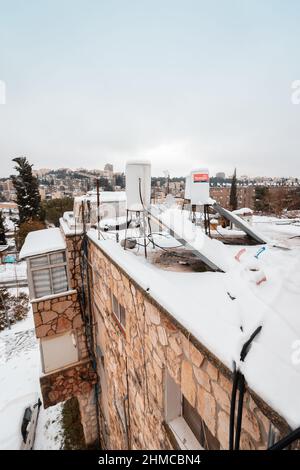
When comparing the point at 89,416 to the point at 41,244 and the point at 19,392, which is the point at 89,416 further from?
the point at 41,244

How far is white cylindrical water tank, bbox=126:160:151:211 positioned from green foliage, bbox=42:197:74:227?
31.7 m

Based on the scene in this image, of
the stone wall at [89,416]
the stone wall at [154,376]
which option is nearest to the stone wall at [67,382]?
the stone wall at [89,416]

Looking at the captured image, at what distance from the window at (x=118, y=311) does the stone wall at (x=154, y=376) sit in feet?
0.62

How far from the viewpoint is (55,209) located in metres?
34.5

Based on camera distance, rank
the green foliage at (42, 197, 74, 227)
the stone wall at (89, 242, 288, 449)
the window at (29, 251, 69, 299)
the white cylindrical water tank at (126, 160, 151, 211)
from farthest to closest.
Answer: the green foliage at (42, 197, 74, 227)
the window at (29, 251, 69, 299)
the white cylindrical water tank at (126, 160, 151, 211)
the stone wall at (89, 242, 288, 449)

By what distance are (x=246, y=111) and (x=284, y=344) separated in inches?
235

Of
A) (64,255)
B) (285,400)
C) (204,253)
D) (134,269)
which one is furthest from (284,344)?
(64,255)

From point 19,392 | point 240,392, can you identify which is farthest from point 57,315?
point 240,392

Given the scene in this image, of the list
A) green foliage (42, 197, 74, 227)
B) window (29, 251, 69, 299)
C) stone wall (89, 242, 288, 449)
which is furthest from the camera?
green foliage (42, 197, 74, 227)

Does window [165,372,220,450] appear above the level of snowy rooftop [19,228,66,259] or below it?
below

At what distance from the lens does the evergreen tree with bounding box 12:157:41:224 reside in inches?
1277

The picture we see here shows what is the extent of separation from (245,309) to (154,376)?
1.97m

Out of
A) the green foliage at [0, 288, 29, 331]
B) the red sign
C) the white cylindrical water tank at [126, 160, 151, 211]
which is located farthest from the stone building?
the green foliage at [0, 288, 29, 331]

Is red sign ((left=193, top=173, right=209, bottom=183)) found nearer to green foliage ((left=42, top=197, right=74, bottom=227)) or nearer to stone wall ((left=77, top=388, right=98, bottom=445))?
stone wall ((left=77, top=388, right=98, bottom=445))
